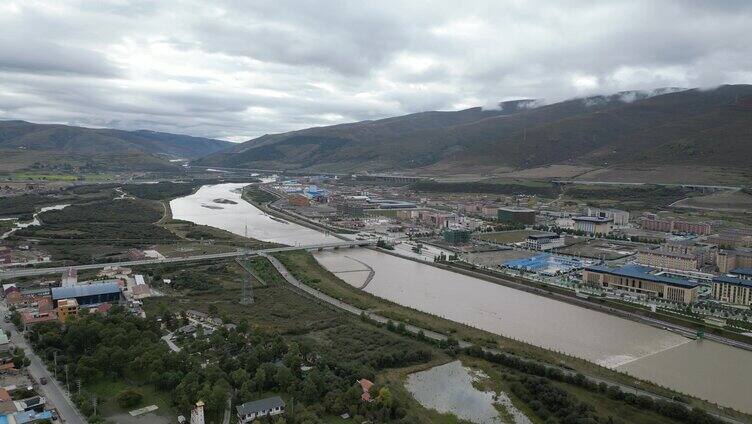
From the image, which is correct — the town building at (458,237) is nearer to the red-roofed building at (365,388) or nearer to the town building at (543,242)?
the town building at (543,242)

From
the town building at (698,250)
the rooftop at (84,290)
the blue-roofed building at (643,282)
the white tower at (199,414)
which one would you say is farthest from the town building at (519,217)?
the white tower at (199,414)

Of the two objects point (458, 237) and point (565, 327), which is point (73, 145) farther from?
point (565, 327)

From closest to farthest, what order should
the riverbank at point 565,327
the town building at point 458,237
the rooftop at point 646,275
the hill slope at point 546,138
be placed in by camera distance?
1. the riverbank at point 565,327
2. the rooftop at point 646,275
3. the town building at point 458,237
4. the hill slope at point 546,138

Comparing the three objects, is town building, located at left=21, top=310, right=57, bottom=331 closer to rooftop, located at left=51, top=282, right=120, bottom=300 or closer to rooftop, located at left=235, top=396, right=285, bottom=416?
rooftop, located at left=51, top=282, right=120, bottom=300

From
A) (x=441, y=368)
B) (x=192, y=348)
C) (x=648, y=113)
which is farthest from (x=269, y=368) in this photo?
(x=648, y=113)

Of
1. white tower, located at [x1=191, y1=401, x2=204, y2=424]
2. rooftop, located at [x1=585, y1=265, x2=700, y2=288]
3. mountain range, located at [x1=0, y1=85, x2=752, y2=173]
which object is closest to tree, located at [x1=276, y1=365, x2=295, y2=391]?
white tower, located at [x1=191, y1=401, x2=204, y2=424]

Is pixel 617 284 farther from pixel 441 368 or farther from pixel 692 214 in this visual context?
pixel 692 214
